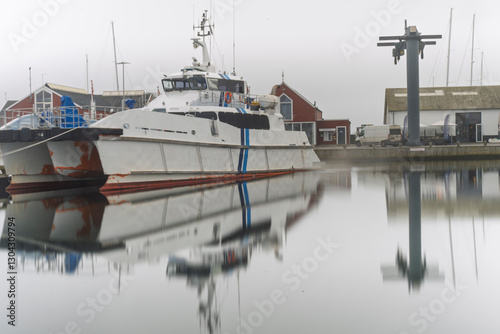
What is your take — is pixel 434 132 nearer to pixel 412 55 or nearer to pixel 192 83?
pixel 412 55

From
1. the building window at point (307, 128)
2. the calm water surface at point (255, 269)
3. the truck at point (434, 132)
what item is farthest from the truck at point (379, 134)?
the calm water surface at point (255, 269)

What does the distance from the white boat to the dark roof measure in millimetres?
25575

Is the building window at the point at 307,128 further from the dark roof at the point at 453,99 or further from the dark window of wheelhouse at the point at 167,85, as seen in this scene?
the dark window of wheelhouse at the point at 167,85

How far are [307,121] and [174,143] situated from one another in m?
25.1

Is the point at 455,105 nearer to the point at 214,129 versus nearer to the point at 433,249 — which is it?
the point at 214,129

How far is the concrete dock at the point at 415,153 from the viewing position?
32.4 meters

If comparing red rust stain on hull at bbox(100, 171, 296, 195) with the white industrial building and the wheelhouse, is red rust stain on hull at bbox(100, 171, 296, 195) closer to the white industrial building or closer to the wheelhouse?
the wheelhouse

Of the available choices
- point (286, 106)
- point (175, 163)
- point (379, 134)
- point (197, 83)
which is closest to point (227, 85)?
point (197, 83)

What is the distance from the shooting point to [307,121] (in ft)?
129

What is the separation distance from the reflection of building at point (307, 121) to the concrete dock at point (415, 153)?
5.28m

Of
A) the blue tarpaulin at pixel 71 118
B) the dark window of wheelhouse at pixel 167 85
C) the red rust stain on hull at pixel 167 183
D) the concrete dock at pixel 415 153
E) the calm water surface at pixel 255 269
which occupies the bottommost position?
the calm water surface at pixel 255 269

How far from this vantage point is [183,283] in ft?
15.9

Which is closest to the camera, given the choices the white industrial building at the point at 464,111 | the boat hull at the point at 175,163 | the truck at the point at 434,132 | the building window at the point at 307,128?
the boat hull at the point at 175,163

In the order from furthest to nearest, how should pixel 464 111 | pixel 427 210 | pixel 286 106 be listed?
pixel 464 111 → pixel 286 106 → pixel 427 210
